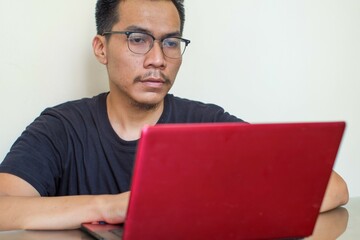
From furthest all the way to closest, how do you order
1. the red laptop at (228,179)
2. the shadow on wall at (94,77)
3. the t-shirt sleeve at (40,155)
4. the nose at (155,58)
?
the shadow on wall at (94,77) → the nose at (155,58) → the t-shirt sleeve at (40,155) → the red laptop at (228,179)

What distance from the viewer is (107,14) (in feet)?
5.61

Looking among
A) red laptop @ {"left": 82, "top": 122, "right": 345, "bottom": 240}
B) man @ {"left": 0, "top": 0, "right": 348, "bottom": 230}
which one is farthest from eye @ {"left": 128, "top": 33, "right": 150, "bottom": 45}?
red laptop @ {"left": 82, "top": 122, "right": 345, "bottom": 240}

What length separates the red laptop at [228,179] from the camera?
87 centimetres

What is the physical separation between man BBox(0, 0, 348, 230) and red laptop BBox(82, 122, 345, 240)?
0.50 meters

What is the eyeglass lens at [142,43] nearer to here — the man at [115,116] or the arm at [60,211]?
the man at [115,116]

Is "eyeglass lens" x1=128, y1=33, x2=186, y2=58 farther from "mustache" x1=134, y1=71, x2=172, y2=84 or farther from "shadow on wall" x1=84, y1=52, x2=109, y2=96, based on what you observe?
"shadow on wall" x1=84, y1=52, x2=109, y2=96

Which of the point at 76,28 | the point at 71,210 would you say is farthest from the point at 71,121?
the point at 71,210

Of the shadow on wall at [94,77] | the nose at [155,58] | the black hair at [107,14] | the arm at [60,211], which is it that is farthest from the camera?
the shadow on wall at [94,77]

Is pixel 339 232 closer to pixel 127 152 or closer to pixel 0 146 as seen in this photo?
pixel 127 152

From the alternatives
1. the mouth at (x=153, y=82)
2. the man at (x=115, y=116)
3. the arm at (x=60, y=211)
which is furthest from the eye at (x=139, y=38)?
the arm at (x=60, y=211)

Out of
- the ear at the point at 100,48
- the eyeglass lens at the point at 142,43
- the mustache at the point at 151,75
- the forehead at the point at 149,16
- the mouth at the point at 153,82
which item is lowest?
the mouth at the point at 153,82

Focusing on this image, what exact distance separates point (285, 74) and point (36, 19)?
0.90 meters

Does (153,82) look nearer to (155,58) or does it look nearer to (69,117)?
(155,58)

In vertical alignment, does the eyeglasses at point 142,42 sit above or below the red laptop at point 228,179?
above
